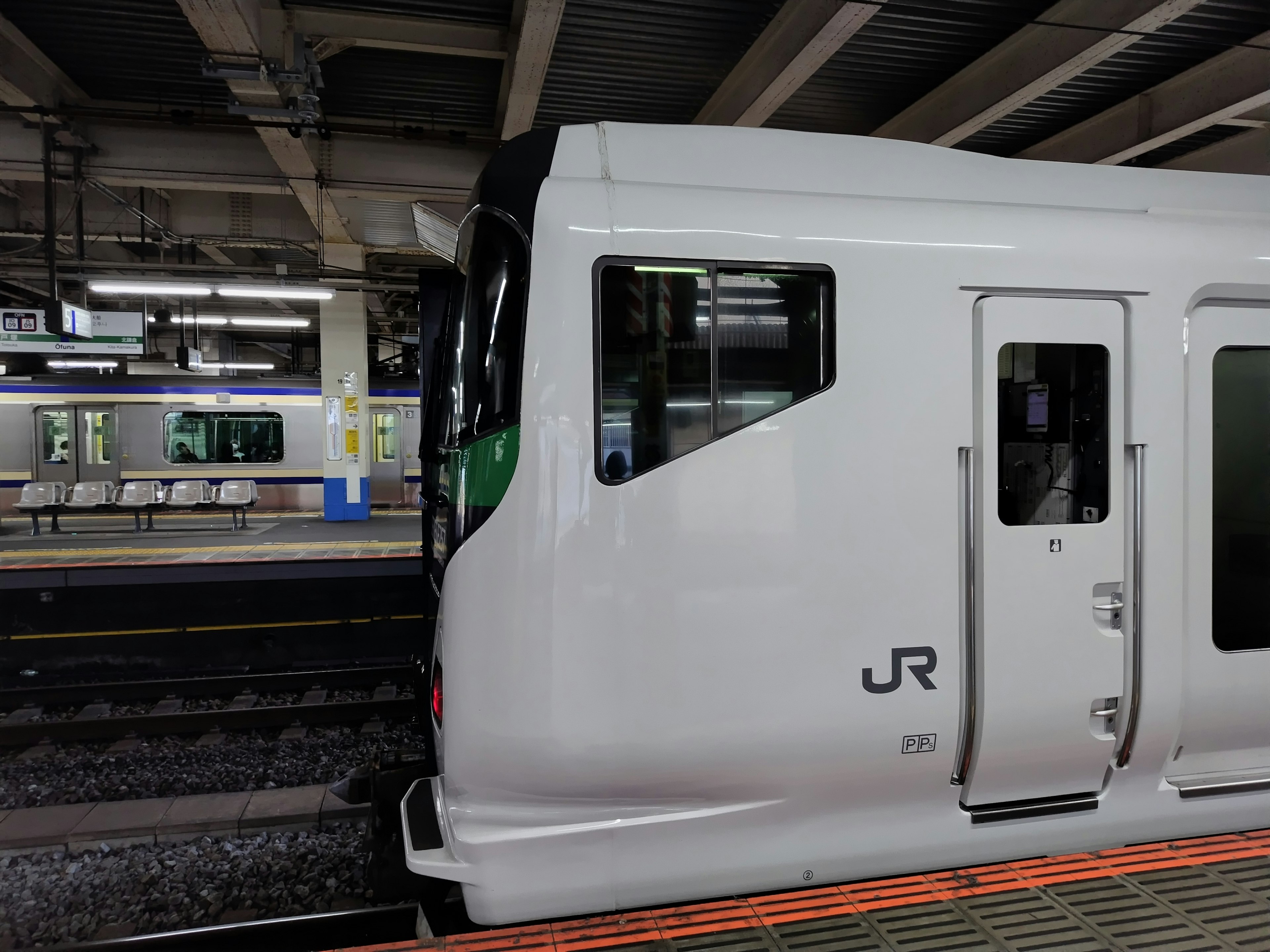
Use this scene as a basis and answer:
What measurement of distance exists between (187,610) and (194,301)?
10189 millimetres

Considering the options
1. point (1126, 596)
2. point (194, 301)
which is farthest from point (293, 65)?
point (194, 301)

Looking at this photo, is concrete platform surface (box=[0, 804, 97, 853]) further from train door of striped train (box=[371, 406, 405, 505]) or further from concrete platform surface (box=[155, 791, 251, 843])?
train door of striped train (box=[371, 406, 405, 505])

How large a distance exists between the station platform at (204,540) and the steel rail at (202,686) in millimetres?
1912

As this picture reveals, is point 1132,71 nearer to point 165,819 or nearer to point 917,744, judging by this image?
point 917,744

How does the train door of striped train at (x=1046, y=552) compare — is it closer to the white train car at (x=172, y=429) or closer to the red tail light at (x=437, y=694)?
the red tail light at (x=437, y=694)

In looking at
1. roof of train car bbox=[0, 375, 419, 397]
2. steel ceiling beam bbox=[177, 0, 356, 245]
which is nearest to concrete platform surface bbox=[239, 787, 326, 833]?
steel ceiling beam bbox=[177, 0, 356, 245]

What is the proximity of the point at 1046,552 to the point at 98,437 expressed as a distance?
17916 millimetres

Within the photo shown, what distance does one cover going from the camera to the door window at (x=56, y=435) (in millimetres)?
15586

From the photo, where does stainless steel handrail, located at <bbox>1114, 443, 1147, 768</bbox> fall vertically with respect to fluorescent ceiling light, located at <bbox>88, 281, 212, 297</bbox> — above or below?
below

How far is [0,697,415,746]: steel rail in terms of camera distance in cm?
577

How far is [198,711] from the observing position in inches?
245

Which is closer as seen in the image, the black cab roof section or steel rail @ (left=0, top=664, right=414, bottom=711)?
the black cab roof section

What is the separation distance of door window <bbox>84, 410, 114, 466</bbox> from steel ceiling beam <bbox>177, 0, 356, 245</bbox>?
27.3 feet

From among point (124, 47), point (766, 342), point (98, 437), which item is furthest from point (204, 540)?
point (766, 342)
